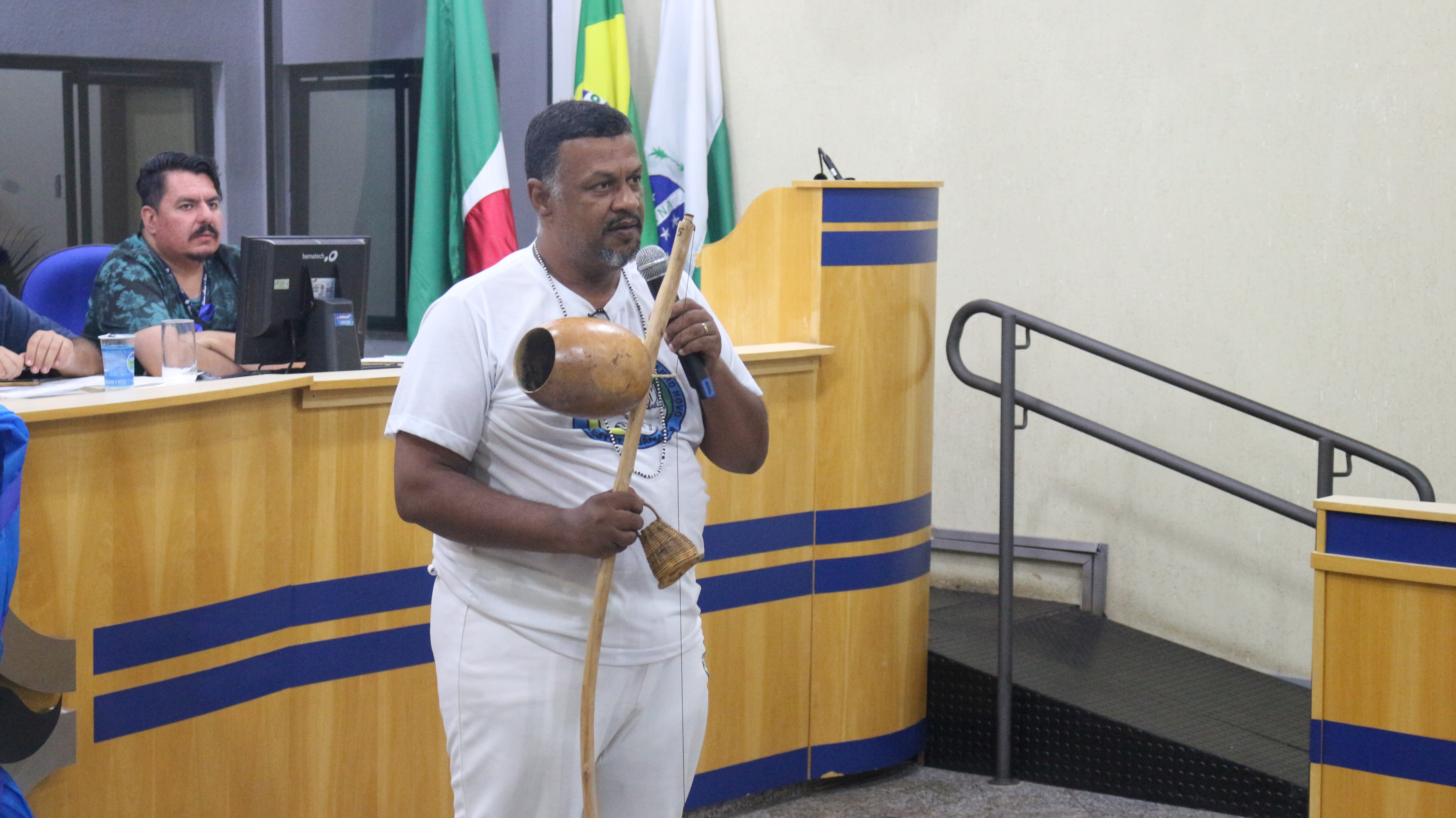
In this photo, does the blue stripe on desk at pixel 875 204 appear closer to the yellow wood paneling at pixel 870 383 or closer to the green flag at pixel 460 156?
the yellow wood paneling at pixel 870 383

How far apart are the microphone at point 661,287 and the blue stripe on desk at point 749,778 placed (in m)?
1.79

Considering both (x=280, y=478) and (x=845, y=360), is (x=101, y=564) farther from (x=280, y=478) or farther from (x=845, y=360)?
(x=845, y=360)

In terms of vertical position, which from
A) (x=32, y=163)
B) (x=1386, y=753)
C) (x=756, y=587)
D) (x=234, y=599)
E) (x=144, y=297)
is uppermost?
(x=32, y=163)

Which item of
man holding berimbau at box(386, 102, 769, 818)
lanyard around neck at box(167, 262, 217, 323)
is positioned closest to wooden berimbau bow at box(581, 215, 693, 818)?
man holding berimbau at box(386, 102, 769, 818)

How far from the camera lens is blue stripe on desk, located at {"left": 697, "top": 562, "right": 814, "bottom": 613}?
3.33 m

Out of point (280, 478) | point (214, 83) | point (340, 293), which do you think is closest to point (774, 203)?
point (340, 293)

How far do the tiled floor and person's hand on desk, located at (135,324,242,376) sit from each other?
1.58m

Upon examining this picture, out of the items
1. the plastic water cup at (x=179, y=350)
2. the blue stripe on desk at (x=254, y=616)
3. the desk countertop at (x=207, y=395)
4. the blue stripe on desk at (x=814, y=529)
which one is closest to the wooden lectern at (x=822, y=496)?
the blue stripe on desk at (x=814, y=529)

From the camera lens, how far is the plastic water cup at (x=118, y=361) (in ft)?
8.32

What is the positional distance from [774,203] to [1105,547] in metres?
1.76

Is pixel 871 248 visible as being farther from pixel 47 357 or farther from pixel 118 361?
pixel 47 357

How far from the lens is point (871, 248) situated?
353 centimetres

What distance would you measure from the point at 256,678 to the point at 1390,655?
7.00ft

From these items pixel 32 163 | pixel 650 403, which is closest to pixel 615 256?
pixel 650 403
